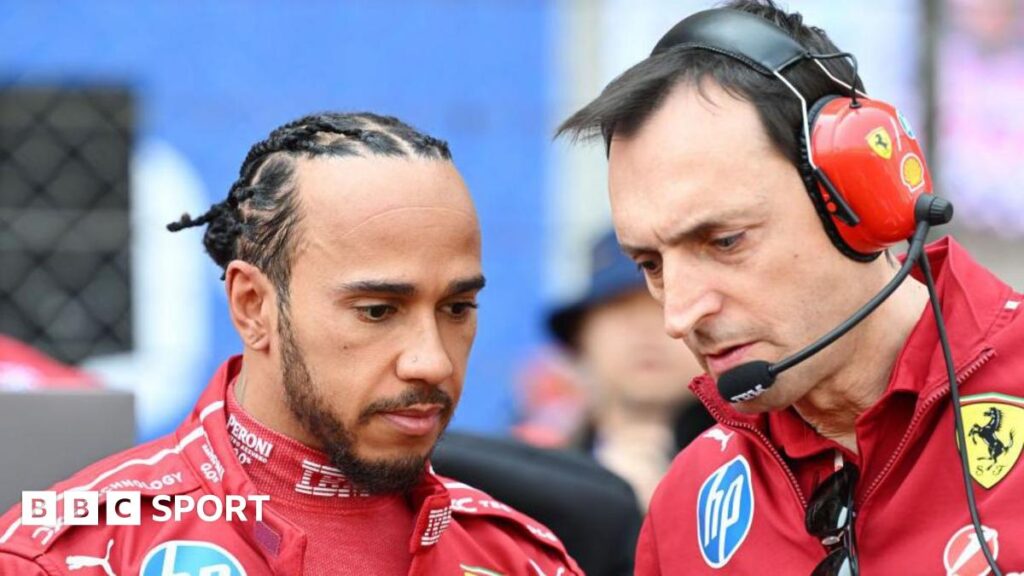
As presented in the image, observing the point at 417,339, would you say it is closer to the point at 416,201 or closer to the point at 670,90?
the point at 416,201

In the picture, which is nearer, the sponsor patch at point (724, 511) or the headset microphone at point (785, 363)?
the headset microphone at point (785, 363)

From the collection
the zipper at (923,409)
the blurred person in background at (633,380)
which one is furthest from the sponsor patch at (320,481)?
the blurred person in background at (633,380)

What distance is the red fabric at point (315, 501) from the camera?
9.98 feet

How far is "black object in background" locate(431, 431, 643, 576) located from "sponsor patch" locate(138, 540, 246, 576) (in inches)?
35.4

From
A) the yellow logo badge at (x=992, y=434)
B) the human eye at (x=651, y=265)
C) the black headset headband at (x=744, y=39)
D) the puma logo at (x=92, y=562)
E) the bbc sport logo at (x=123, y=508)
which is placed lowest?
the puma logo at (x=92, y=562)

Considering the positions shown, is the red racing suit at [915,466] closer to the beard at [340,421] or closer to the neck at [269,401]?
the beard at [340,421]

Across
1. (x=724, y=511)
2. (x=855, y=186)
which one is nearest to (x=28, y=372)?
(x=724, y=511)

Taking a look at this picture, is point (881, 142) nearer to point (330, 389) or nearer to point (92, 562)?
point (330, 389)

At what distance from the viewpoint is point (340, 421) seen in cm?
302

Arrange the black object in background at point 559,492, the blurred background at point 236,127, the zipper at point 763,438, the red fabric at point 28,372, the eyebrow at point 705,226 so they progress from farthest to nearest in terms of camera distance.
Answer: the blurred background at point 236,127, the red fabric at point 28,372, the black object in background at point 559,492, the zipper at point 763,438, the eyebrow at point 705,226

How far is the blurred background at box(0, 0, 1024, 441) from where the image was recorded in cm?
775

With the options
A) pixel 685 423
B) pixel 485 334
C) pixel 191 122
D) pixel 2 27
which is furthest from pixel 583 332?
pixel 2 27

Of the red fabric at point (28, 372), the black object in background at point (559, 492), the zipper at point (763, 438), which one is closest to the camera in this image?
the zipper at point (763, 438)

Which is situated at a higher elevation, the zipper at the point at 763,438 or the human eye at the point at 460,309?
the human eye at the point at 460,309
